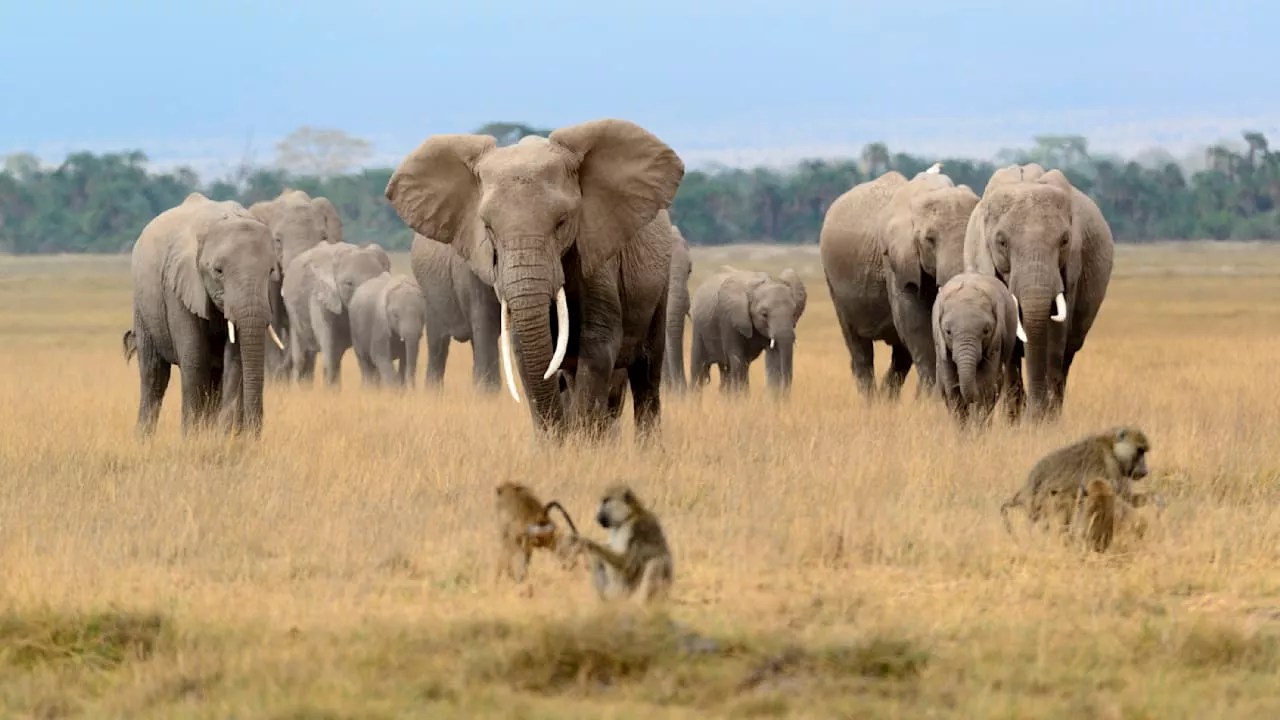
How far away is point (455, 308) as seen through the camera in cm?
1977

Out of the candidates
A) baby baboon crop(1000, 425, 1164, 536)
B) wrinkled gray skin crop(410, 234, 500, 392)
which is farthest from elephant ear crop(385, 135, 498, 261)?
baby baboon crop(1000, 425, 1164, 536)

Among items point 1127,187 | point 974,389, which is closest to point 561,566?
point 974,389

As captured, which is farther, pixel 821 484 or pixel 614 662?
pixel 821 484

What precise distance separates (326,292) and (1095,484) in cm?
1649

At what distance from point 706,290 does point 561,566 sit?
46.7 ft

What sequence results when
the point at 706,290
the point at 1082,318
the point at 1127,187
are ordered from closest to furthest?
the point at 1082,318 → the point at 706,290 → the point at 1127,187

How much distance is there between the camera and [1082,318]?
15.3 m

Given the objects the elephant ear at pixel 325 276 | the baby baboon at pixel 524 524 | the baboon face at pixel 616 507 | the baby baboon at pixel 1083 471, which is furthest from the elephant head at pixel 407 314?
the baboon face at pixel 616 507

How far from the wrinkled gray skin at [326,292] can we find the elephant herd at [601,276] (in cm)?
558

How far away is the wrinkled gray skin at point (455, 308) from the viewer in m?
14.2

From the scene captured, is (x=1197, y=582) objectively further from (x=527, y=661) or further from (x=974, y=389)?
(x=974, y=389)

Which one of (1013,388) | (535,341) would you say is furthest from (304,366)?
(535,341)

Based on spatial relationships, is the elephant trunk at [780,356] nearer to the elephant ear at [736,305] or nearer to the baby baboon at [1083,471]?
the elephant ear at [736,305]

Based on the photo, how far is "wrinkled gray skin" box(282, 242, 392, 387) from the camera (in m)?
24.0
